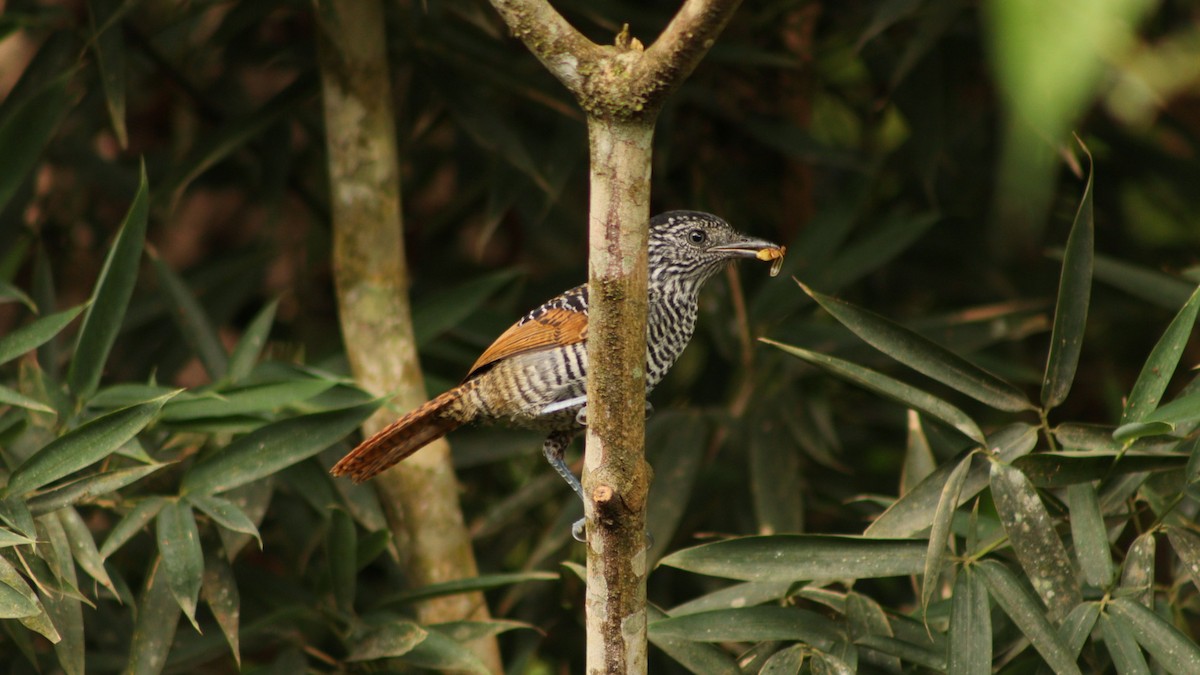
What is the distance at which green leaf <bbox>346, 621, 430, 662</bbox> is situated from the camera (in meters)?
2.80

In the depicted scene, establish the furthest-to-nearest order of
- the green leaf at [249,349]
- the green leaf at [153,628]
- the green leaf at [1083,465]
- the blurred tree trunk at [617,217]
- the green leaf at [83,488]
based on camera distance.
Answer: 1. the green leaf at [249,349]
2. the green leaf at [153,628]
3. the green leaf at [83,488]
4. the green leaf at [1083,465]
5. the blurred tree trunk at [617,217]

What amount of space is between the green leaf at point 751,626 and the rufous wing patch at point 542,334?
65 cm

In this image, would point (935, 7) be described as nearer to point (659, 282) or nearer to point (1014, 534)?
point (659, 282)

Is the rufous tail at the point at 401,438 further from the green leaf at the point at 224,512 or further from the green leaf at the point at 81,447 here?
the green leaf at the point at 81,447

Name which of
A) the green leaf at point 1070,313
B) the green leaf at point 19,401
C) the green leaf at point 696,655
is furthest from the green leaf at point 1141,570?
the green leaf at point 19,401

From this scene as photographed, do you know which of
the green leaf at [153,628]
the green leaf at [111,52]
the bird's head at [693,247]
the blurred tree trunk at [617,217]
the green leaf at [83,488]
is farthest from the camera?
the green leaf at [111,52]

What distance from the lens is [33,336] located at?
2.70 m

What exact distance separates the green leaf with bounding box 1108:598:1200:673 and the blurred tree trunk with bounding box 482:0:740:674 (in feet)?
3.05

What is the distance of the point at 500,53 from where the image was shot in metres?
3.66

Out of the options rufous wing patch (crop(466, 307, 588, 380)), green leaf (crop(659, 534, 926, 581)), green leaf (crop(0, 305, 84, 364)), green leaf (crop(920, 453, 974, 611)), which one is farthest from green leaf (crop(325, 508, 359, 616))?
green leaf (crop(920, 453, 974, 611))

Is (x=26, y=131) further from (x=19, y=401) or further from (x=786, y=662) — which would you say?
(x=786, y=662)

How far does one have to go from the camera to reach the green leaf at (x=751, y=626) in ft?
8.11

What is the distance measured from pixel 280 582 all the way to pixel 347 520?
0.40 metres

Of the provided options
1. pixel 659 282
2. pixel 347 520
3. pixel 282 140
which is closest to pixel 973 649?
pixel 659 282
